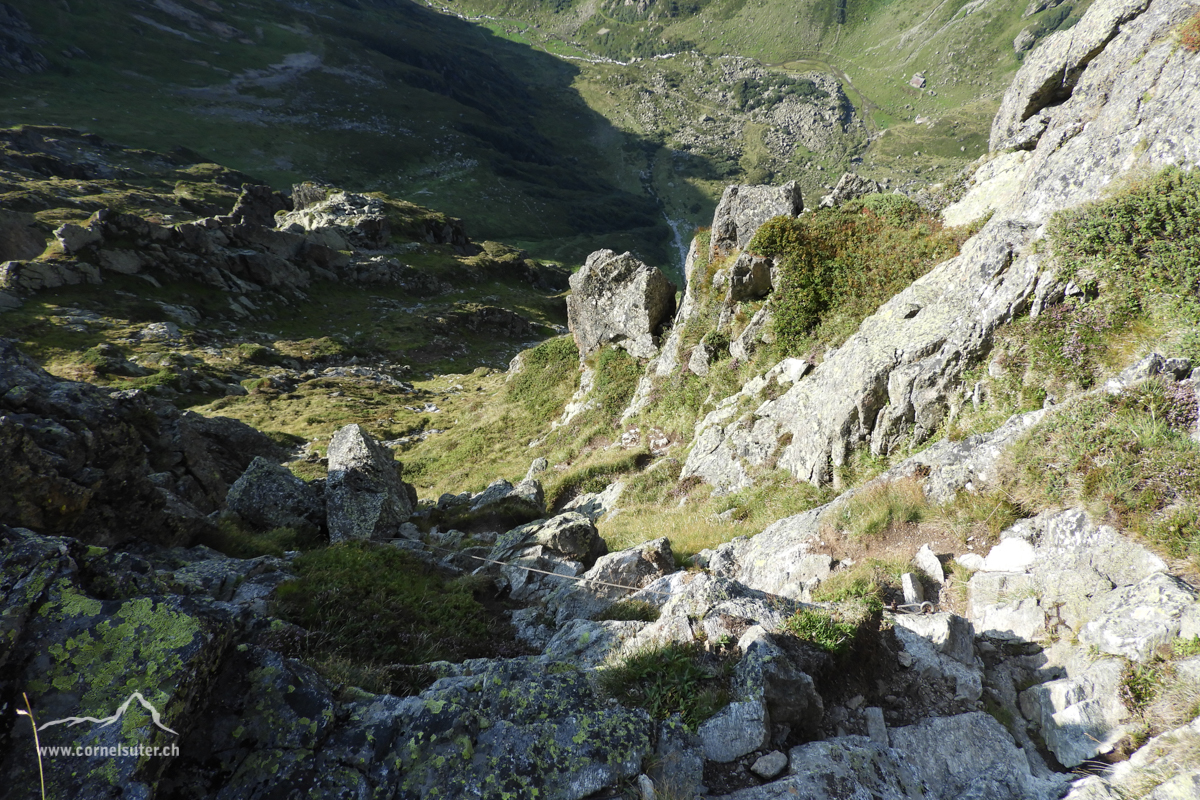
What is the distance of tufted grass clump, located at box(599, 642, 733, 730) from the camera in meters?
5.13

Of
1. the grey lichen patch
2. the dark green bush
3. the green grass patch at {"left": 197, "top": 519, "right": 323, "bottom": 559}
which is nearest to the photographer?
the grey lichen patch

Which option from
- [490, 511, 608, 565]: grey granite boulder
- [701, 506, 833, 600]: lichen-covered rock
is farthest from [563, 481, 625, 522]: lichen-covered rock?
[701, 506, 833, 600]: lichen-covered rock

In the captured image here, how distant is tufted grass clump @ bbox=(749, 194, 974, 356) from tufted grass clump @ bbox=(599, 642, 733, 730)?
13.7m

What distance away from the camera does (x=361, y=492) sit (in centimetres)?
1509

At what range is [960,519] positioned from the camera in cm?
852

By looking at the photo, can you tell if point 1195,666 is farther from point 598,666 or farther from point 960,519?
point 598,666

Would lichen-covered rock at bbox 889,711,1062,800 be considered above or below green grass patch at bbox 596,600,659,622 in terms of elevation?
below

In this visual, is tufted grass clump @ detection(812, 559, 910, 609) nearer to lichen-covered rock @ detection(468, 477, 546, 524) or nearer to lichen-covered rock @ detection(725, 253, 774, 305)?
lichen-covered rock @ detection(468, 477, 546, 524)

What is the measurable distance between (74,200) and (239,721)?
110m

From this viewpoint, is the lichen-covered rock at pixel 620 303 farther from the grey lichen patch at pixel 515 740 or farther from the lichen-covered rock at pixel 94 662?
the lichen-covered rock at pixel 94 662

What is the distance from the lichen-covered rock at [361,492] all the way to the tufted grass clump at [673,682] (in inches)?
389

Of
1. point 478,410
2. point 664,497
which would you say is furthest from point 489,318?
point 664,497

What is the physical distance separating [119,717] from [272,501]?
1102 centimetres

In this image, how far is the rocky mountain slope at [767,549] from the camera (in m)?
4.36
